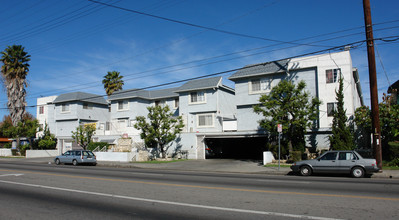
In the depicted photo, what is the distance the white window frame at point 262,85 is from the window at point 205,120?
5566 mm

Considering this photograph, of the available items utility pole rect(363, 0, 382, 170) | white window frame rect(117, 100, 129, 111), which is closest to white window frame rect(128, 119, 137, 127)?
white window frame rect(117, 100, 129, 111)

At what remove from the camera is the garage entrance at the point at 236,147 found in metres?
35.1

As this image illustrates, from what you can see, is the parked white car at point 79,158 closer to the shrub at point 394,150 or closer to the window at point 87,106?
the window at point 87,106

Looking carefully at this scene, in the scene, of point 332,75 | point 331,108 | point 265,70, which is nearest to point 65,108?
point 265,70

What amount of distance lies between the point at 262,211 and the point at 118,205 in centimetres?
385

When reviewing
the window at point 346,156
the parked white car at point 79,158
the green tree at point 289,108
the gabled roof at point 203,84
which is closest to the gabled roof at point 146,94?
the gabled roof at point 203,84

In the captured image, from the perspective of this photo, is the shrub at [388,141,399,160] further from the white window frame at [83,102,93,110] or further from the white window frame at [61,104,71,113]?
the white window frame at [61,104,71,113]

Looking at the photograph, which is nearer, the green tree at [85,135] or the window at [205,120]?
the window at [205,120]

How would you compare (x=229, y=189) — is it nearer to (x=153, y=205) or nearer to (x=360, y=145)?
(x=153, y=205)

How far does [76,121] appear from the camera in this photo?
44469 millimetres

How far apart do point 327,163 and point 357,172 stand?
1.46 meters

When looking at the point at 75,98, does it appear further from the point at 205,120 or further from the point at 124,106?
the point at 205,120

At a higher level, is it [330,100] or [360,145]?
[330,100]

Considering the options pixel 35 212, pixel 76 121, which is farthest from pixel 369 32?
pixel 76 121
